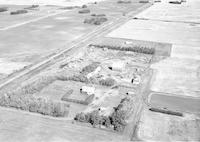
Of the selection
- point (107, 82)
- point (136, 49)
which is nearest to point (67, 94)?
point (107, 82)

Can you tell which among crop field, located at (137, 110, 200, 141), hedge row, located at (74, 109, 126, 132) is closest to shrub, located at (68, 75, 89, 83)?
hedge row, located at (74, 109, 126, 132)

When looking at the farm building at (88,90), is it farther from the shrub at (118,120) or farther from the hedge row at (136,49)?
the hedge row at (136,49)

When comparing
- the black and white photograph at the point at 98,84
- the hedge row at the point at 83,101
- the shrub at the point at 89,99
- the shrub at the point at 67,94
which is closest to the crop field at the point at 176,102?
the black and white photograph at the point at 98,84

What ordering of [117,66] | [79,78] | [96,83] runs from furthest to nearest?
[117,66] < [79,78] < [96,83]

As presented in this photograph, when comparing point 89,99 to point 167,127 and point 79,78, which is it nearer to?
point 79,78

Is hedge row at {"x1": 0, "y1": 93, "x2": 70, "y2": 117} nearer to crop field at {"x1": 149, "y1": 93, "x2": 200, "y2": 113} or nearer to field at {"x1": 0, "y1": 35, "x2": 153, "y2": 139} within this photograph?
field at {"x1": 0, "y1": 35, "x2": 153, "y2": 139}

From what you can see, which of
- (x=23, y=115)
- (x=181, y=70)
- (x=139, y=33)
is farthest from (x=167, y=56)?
(x=23, y=115)

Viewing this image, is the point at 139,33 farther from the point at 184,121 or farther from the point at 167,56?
the point at 184,121
